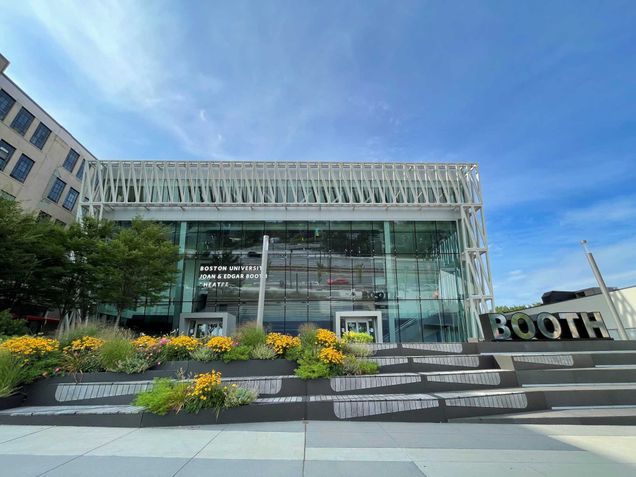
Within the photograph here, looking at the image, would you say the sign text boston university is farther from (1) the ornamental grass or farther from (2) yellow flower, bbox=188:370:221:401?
(2) yellow flower, bbox=188:370:221:401

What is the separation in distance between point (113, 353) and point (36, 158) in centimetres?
2930

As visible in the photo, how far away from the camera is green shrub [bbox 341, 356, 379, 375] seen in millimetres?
9281

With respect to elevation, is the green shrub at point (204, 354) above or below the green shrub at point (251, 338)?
below

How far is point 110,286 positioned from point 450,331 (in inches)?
960

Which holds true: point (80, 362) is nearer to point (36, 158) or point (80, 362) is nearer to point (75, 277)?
point (75, 277)

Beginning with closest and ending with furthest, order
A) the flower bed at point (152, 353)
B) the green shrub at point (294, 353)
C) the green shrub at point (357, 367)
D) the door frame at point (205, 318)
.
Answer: the flower bed at point (152, 353), the green shrub at point (357, 367), the green shrub at point (294, 353), the door frame at point (205, 318)

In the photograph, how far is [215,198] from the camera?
2808cm

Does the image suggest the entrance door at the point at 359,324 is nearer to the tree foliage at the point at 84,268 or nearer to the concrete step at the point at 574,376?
the tree foliage at the point at 84,268

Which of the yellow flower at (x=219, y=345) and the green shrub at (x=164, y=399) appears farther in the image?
the yellow flower at (x=219, y=345)

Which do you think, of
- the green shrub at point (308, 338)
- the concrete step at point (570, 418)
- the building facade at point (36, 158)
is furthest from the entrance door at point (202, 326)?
the concrete step at point (570, 418)

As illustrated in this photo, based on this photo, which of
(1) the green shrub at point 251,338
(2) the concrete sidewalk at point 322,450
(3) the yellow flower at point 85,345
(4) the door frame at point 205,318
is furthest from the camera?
(4) the door frame at point 205,318

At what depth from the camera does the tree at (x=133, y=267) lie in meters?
20.8

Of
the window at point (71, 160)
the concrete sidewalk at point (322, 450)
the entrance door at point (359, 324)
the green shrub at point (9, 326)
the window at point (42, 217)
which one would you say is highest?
the window at point (71, 160)

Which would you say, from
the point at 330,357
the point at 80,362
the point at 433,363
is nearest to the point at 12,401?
the point at 80,362
